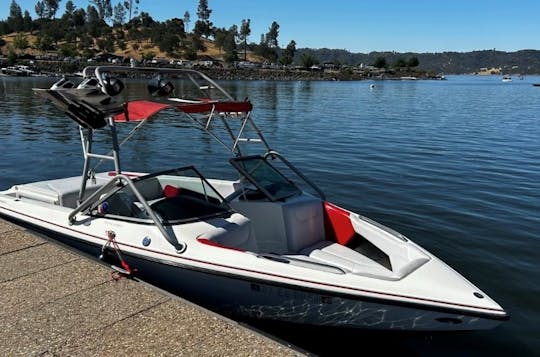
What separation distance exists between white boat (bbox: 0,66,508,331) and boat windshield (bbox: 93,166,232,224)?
15mm

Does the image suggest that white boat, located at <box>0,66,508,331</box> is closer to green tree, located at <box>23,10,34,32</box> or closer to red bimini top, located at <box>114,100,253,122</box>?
red bimini top, located at <box>114,100,253,122</box>

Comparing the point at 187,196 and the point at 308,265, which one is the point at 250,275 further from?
the point at 187,196

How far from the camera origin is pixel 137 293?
533 centimetres

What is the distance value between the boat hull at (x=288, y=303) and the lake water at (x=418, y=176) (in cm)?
28

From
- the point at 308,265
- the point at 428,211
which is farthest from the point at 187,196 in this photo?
the point at 428,211

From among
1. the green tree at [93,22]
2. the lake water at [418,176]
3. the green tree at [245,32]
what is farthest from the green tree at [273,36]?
the lake water at [418,176]

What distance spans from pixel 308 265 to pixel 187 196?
7.27 feet

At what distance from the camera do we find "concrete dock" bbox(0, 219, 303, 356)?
14.1 feet

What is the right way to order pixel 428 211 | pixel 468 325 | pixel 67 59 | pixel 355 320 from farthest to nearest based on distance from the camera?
pixel 67 59
pixel 428 211
pixel 355 320
pixel 468 325

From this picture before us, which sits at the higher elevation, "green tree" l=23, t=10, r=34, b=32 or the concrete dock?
"green tree" l=23, t=10, r=34, b=32

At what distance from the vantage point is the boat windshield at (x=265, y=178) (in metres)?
6.90

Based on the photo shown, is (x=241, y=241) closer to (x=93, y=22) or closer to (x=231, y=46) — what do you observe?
(x=231, y=46)

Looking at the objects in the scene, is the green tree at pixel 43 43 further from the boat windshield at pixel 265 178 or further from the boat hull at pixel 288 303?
the boat hull at pixel 288 303

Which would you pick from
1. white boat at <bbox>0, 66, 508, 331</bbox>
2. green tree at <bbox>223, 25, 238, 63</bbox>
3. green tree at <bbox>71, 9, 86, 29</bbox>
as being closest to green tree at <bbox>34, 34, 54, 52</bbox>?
green tree at <bbox>71, 9, 86, 29</bbox>
